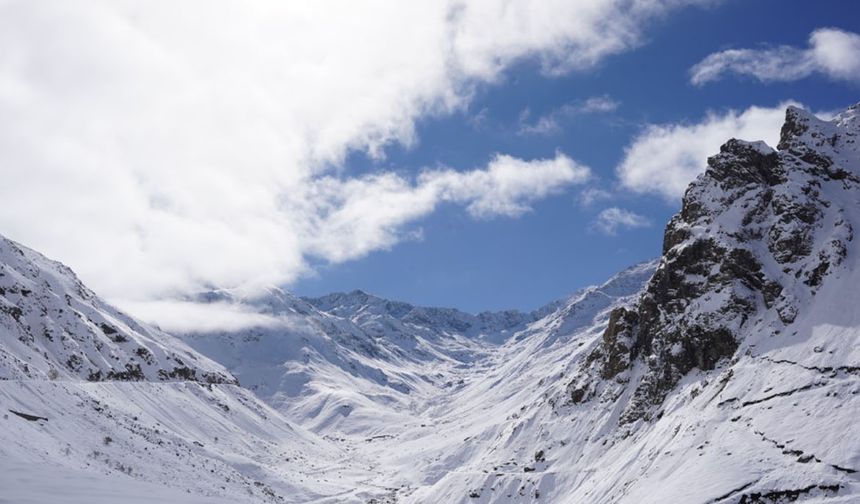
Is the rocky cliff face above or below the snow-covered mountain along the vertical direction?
above

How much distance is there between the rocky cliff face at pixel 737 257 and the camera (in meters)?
83.6

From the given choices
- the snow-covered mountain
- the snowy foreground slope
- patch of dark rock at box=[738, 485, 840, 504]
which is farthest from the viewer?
the snowy foreground slope

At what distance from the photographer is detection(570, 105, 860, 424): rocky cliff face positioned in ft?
274

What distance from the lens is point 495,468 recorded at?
345 ft

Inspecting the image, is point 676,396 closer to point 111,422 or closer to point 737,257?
point 737,257

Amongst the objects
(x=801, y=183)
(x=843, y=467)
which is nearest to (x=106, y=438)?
(x=843, y=467)

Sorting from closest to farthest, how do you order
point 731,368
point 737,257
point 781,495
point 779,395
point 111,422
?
point 781,495
point 111,422
point 779,395
point 731,368
point 737,257

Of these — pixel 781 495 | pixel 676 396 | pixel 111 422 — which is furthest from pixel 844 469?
pixel 111 422

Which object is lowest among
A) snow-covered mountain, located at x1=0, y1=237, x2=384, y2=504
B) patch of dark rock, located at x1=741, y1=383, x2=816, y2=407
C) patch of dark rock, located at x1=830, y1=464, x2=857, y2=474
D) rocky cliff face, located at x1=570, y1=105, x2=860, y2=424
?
snow-covered mountain, located at x1=0, y1=237, x2=384, y2=504

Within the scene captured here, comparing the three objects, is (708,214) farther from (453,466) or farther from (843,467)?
(453,466)

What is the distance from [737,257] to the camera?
293ft

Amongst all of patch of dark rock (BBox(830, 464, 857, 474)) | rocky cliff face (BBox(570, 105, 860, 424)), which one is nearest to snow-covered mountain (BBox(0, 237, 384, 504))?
patch of dark rock (BBox(830, 464, 857, 474))

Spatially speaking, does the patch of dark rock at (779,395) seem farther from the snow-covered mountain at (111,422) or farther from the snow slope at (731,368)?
the snow-covered mountain at (111,422)

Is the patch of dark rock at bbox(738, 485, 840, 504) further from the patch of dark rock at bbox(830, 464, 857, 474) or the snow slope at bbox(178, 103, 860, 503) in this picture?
the patch of dark rock at bbox(830, 464, 857, 474)
